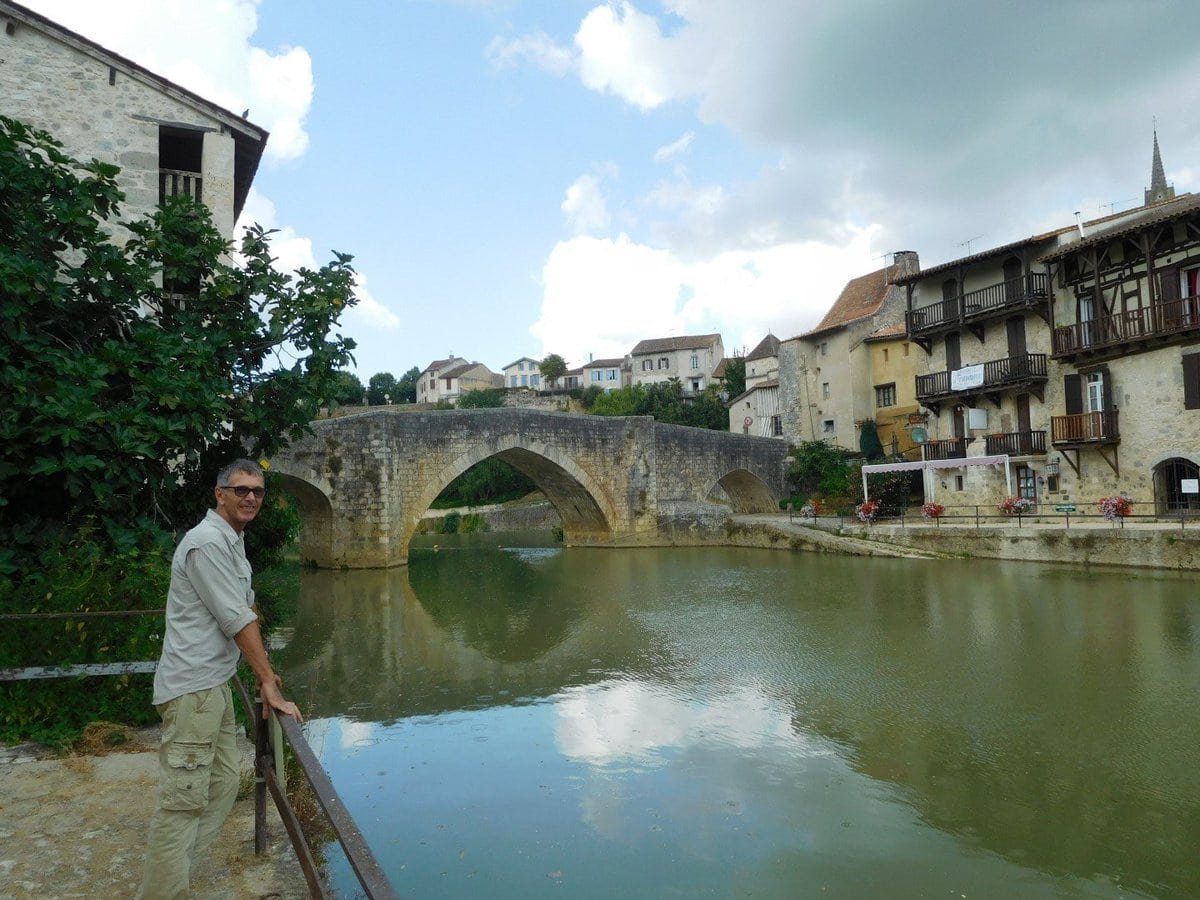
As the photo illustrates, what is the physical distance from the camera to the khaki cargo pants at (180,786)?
8.46ft

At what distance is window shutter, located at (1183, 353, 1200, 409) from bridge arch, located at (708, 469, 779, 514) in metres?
13.9

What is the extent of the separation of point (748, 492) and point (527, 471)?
398 inches

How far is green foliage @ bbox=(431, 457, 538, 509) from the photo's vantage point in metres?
45.3

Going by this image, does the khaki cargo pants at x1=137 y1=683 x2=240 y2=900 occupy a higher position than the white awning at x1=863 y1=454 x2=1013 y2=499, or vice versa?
the white awning at x1=863 y1=454 x2=1013 y2=499

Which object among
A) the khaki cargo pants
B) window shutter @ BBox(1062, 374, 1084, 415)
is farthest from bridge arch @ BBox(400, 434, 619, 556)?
the khaki cargo pants

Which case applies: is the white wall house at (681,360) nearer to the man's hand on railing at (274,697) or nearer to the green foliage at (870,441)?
the green foliage at (870,441)

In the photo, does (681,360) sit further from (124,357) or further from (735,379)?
(124,357)

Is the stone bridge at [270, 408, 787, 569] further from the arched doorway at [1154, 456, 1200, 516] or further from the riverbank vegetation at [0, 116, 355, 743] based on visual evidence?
the arched doorway at [1154, 456, 1200, 516]

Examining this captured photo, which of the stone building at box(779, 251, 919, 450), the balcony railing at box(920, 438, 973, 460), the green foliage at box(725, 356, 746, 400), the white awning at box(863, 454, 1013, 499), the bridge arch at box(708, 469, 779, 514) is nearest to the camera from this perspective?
the white awning at box(863, 454, 1013, 499)

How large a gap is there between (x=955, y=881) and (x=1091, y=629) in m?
6.79

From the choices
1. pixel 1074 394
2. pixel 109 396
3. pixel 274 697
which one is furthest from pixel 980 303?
pixel 274 697

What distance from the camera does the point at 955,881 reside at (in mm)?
3973

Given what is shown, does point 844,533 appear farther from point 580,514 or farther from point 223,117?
point 223,117

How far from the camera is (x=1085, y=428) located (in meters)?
19.2
